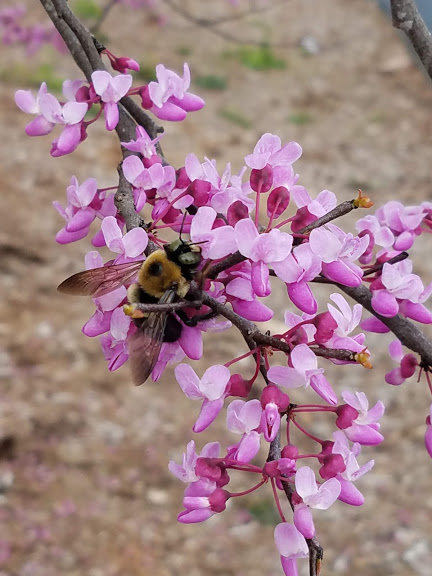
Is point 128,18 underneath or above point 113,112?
underneath

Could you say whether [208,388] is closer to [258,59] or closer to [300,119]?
[300,119]

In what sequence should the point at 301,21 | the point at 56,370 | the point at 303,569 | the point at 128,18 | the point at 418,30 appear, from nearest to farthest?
1. the point at 418,30
2. the point at 303,569
3. the point at 56,370
4. the point at 128,18
5. the point at 301,21

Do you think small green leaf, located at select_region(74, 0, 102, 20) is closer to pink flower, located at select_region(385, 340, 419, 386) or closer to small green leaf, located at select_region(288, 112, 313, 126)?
small green leaf, located at select_region(288, 112, 313, 126)

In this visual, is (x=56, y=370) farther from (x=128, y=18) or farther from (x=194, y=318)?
(x=128, y=18)

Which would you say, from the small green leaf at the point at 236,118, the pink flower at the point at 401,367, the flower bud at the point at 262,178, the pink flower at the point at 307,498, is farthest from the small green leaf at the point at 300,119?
the pink flower at the point at 307,498

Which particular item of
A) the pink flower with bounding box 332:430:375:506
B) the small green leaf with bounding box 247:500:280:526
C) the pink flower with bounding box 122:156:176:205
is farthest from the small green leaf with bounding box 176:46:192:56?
the pink flower with bounding box 332:430:375:506

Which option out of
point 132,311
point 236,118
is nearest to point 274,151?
point 132,311

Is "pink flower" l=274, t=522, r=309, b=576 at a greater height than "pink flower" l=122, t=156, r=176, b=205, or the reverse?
"pink flower" l=122, t=156, r=176, b=205

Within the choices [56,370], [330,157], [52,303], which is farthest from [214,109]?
[56,370]
